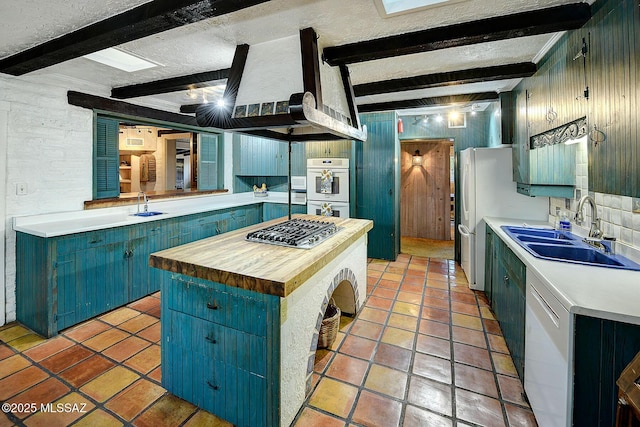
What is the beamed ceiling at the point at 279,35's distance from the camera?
1753 millimetres

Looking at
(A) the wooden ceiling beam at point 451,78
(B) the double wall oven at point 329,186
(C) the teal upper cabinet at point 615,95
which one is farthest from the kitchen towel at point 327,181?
(C) the teal upper cabinet at point 615,95

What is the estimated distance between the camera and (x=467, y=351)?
7.97 feet

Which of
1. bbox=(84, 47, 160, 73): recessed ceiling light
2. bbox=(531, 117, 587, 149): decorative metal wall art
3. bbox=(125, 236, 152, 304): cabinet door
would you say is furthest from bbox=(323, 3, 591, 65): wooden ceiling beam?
bbox=(125, 236, 152, 304): cabinet door

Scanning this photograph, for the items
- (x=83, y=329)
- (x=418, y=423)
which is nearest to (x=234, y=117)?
(x=418, y=423)

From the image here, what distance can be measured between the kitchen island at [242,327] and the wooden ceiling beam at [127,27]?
139 cm

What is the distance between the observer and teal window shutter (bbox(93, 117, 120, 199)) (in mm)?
3504

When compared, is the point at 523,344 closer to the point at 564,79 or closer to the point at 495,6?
the point at 564,79

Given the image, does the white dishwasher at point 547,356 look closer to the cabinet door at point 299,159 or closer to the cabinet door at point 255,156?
the cabinet door at point 299,159

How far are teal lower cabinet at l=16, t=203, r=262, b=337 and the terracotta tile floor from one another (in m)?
0.13

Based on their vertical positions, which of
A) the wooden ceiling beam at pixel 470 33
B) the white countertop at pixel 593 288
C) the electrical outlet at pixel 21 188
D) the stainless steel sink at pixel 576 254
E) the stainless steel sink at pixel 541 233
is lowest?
the white countertop at pixel 593 288

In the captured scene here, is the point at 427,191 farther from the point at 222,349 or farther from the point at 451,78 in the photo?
the point at 222,349

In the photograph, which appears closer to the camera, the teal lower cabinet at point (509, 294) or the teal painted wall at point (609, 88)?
the teal painted wall at point (609, 88)

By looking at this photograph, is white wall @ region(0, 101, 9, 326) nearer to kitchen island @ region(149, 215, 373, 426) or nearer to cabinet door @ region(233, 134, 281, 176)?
kitchen island @ region(149, 215, 373, 426)

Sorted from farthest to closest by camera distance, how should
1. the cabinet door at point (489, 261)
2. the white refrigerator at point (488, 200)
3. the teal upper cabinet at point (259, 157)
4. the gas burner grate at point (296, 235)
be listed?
the teal upper cabinet at point (259, 157), the white refrigerator at point (488, 200), the cabinet door at point (489, 261), the gas burner grate at point (296, 235)
